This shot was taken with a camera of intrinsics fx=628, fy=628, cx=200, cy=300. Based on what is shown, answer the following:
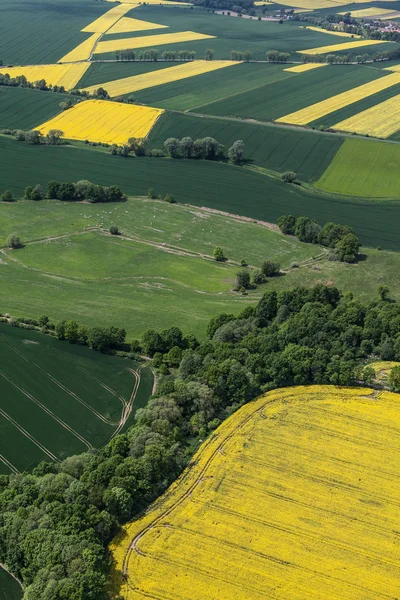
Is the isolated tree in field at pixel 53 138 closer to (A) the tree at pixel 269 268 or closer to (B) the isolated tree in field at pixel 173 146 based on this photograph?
(B) the isolated tree in field at pixel 173 146

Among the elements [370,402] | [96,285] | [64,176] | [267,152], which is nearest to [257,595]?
[370,402]

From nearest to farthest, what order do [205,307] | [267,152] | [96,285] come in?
[205,307]
[96,285]
[267,152]

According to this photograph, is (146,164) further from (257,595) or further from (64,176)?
(257,595)

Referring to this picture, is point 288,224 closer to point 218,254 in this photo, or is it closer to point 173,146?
point 218,254

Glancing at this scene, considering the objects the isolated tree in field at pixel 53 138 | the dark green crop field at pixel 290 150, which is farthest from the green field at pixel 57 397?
the isolated tree in field at pixel 53 138

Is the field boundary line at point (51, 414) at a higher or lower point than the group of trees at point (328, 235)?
lower

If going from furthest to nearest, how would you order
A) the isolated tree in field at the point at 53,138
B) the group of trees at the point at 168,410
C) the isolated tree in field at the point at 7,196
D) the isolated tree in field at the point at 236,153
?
the isolated tree in field at the point at 53,138 → the isolated tree in field at the point at 236,153 → the isolated tree in field at the point at 7,196 → the group of trees at the point at 168,410
